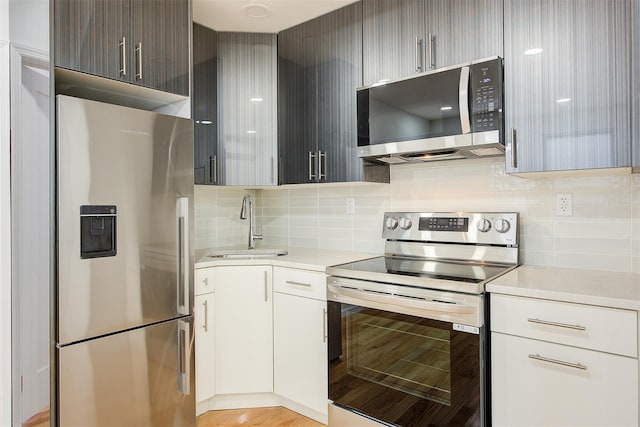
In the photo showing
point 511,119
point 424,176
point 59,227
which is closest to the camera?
point 59,227

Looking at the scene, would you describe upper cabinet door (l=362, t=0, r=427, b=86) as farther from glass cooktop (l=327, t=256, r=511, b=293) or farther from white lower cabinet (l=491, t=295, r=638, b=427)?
white lower cabinet (l=491, t=295, r=638, b=427)

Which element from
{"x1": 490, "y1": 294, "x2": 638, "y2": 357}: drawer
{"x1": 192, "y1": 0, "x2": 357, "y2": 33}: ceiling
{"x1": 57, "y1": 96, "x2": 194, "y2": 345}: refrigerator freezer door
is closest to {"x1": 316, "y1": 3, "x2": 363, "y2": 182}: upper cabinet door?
{"x1": 192, "y1": 0, "x2": 357, "y2": 33}: ceiling

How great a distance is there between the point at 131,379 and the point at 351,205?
5.35 feet

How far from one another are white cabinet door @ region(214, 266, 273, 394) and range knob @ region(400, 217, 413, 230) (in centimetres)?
84

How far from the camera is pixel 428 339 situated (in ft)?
5.63

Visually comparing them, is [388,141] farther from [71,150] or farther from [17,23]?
[17,23]

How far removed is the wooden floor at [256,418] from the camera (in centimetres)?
220

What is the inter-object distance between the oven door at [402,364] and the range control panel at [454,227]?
62 cm

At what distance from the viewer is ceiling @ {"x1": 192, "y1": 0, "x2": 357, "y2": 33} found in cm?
227

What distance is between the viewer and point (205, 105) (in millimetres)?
2529

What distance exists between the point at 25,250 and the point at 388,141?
1774 mm

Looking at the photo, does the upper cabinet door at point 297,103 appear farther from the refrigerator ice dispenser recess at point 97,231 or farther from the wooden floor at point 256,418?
the wooden floor at point 256,418

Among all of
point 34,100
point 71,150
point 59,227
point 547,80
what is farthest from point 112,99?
point 547,80

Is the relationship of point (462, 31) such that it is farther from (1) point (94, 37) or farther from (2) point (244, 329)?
(2) point (244, 329)
